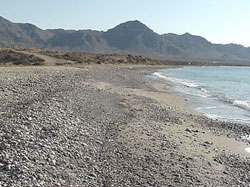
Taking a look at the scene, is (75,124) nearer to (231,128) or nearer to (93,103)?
(93,103)

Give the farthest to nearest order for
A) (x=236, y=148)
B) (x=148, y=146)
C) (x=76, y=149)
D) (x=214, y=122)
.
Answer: (x=214, y=122)
(x=236, y=148)
(x=148, y=146)
(x=76, y=149)

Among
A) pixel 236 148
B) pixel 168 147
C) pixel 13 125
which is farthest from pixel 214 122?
pixel 13 125

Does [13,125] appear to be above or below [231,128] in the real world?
above

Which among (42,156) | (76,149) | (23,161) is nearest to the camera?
(23,161)

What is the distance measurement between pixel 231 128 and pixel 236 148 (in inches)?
154

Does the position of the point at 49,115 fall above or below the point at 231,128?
above

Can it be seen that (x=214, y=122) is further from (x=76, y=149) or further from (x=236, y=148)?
(x=76, y=149)

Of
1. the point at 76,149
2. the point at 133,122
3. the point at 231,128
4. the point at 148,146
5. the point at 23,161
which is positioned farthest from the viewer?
the point at 231,128

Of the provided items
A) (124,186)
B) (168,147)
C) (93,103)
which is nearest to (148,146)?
(168,147)

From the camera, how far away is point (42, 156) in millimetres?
8414

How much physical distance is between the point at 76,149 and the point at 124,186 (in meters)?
2.32

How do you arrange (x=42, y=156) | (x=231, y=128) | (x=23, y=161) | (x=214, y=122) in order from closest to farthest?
(x=23, y=161) < (x=42, y=156) < (x=231, y=128) < (x=214, y=122)

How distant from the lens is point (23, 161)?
780 cm

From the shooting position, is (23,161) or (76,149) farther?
(76,149)
